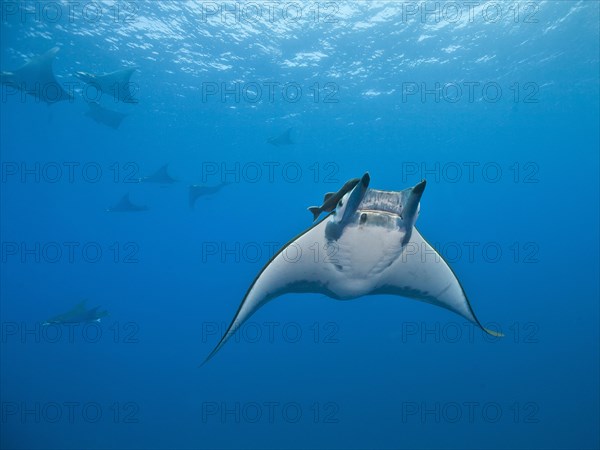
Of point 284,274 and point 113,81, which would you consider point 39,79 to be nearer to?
point 113,81

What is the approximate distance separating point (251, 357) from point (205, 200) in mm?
17937

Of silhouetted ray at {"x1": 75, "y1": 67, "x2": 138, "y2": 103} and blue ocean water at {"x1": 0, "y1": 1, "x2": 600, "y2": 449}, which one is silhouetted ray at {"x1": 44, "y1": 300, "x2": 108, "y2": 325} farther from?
blue ocean water at {"x1": 0, "y1": 1, "x2": 600, "y2": 449}

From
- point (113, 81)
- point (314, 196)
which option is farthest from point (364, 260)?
point (314, 196)

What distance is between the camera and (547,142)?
25.4 metres

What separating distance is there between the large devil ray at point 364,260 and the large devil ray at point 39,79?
8945 mm

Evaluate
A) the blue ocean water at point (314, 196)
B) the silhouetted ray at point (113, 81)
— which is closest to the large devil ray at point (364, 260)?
the silhouetted ray at point (113, 81)

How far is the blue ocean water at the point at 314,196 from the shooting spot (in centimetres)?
1435

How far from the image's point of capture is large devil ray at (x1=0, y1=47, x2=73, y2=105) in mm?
8719

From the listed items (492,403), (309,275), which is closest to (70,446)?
(309,275)

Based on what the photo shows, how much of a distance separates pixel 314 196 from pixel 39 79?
29.2 metres

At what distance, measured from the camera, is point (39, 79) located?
31.0ft

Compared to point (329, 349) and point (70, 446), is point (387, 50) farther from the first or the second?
point (70, 446)

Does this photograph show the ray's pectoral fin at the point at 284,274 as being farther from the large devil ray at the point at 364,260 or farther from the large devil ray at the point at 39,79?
the large devil ray at the point at 39,79

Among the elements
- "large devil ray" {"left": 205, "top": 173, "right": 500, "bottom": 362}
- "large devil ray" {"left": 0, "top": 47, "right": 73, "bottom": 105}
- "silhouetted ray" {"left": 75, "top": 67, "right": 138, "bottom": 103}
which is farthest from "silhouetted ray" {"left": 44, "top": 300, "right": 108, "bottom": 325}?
"large devil ray" {"left": 205, "top": 173, "right": 500, "bottom": 362}
